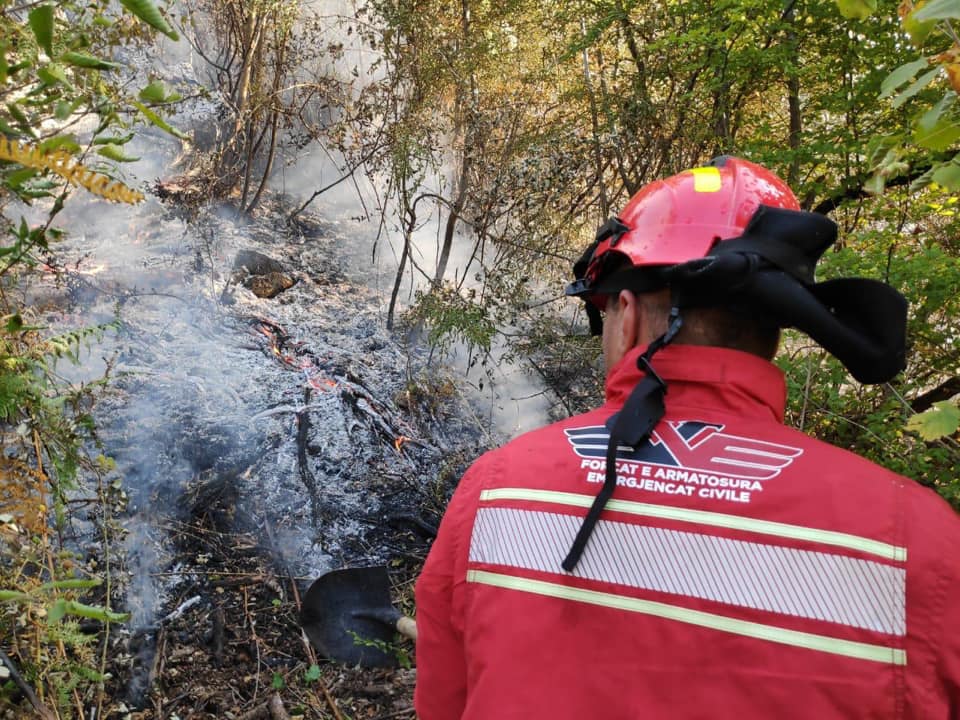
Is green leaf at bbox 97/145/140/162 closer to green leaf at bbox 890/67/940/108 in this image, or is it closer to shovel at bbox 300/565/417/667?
green leaf at bbox 890/67/940/108

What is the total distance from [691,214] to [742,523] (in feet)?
2.60

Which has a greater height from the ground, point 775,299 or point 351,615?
point 775,299

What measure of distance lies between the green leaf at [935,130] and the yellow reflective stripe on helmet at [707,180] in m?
0.47

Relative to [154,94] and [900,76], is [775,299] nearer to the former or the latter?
[900,76]


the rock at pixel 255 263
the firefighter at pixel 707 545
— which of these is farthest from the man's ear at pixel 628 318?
the rock at pixel 255 263

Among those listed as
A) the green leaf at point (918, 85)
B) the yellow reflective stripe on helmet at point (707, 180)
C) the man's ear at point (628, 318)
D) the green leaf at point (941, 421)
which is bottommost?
the green leaf at point (941, 421)

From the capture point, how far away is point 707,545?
111 cm

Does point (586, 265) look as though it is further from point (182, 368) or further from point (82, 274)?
point (82, 274)

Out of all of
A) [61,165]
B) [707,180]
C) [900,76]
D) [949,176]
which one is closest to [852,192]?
[707,180]

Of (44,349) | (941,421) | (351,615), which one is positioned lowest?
(351,615)

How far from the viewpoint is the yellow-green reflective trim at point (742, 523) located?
1.04 m

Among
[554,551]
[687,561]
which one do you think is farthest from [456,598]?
[687,561]

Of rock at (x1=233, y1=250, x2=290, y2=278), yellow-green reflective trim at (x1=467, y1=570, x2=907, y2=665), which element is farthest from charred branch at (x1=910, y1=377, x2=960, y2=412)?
rock at (x1=233, y1=250, x2=290, y2=278)

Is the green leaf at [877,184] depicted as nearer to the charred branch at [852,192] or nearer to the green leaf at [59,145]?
the green leaf at [59,145]
